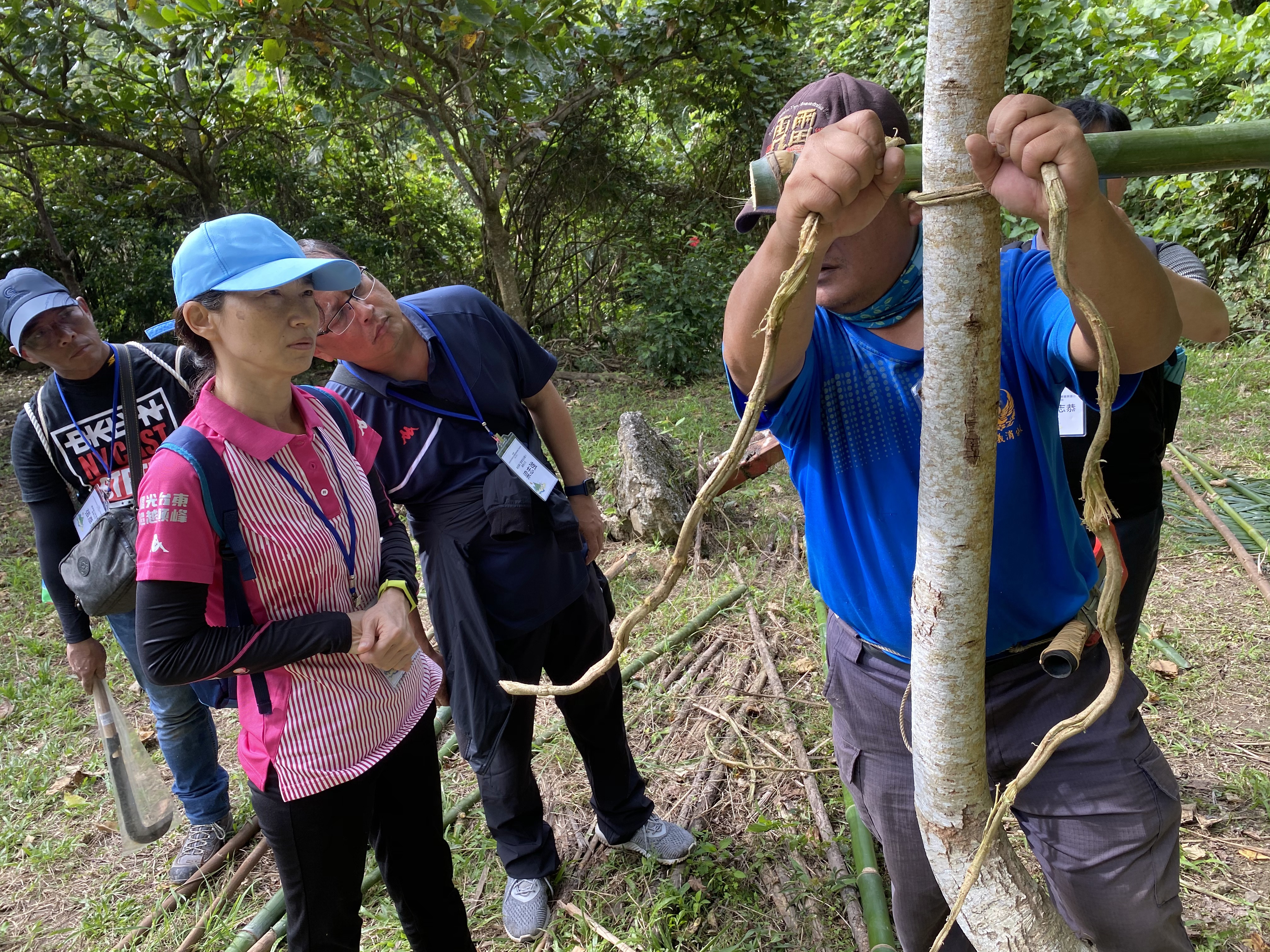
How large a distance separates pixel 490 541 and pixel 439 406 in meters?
0.44

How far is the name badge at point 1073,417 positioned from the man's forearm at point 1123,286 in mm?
848

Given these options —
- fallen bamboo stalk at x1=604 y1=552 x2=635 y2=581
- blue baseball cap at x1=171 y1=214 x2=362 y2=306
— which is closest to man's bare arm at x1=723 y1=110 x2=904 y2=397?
blue baseball cap at x1=171 y1=214 x2=362 y2=306

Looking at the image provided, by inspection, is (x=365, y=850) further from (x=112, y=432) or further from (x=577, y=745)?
(x=112, y=432)

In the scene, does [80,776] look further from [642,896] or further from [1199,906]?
[1199,906]

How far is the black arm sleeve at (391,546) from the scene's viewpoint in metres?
1.97

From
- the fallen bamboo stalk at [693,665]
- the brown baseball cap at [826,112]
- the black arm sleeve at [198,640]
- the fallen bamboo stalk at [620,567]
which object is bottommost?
the fallen bamboo stalk at [693,665]

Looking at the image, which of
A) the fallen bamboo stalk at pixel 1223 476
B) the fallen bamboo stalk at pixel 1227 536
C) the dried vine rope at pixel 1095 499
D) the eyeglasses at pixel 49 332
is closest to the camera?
the dried vine rope at pixel 1095 499

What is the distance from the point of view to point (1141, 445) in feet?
6.78

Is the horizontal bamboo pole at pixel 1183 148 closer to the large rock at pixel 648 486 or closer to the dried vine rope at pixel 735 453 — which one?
the dried vine rope at pixel 735 453

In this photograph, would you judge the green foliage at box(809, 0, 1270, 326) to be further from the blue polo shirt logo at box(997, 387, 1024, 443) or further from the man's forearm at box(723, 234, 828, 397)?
the man's forearm at box(723, 234, 828, 397)

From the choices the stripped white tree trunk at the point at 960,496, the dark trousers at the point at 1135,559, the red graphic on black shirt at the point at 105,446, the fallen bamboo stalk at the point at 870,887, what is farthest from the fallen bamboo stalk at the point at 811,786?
the red graphic on black shirt at the point at 105,446

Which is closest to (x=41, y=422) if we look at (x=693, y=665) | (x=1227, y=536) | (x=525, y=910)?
(x=525, y=910)

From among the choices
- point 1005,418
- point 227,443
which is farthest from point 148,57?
point 1005,418

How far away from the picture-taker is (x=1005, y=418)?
51.0 inches
